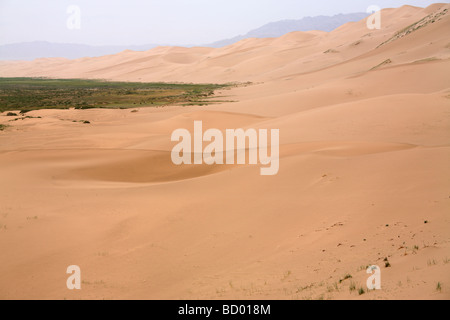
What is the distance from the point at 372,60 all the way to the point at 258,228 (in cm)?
4189

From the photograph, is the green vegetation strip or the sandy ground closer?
the sandy ground

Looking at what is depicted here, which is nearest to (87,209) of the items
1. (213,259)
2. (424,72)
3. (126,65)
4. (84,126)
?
(213,259)

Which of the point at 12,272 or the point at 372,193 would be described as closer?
the point at 12,272

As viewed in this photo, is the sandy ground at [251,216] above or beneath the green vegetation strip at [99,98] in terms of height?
beneath

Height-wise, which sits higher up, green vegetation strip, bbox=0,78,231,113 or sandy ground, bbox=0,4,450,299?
green vegetation strip, bbox=0,78,231,113

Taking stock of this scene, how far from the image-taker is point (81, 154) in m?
17.8

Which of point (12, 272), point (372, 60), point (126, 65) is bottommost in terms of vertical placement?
point (12, 272)

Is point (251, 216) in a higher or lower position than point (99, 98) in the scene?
lower

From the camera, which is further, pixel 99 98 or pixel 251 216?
pixel 99 98

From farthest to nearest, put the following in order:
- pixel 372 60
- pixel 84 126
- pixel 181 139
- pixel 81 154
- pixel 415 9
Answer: pixel 415 9 < pixel 372 60 < pixel 84 126 < pixel 181 139 < pixel 81 154

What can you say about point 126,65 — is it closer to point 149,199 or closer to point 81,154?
point 81,154

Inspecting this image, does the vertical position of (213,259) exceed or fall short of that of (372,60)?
it falls short

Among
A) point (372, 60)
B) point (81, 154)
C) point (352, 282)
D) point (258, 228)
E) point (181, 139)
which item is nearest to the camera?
point (352, 282)

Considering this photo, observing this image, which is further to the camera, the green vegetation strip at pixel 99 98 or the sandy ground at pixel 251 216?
the green vegetation strip at pixel 99 98
